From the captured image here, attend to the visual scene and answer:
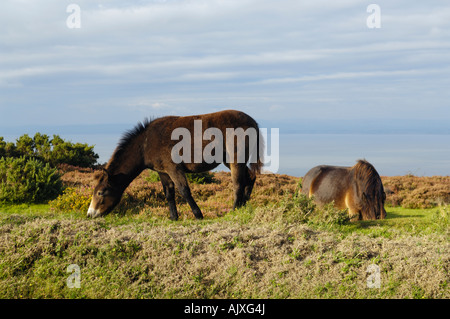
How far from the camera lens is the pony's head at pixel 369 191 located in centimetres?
910

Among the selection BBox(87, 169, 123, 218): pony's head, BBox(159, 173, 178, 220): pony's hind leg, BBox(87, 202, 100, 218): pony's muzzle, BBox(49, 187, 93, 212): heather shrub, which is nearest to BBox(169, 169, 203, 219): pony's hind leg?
BBox(159, 173, 178, 220): pony's hind leg

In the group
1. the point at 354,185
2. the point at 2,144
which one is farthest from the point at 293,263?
the point at 2,144

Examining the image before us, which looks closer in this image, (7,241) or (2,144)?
(7,241)

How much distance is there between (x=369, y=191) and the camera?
360 inches

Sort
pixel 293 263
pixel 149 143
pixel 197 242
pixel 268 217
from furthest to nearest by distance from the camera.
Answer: pixel 149 143 < pixel 268 217 < pixel 197 242 < pixel 293 263

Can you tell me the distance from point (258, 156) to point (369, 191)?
285 cm

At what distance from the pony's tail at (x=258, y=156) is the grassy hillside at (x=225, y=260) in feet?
7.40

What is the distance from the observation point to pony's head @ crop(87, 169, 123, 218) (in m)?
10.0

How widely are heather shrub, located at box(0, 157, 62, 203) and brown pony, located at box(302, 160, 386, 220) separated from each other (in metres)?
7.60

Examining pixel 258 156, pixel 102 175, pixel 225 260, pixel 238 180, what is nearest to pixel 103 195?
pixel 102 175
